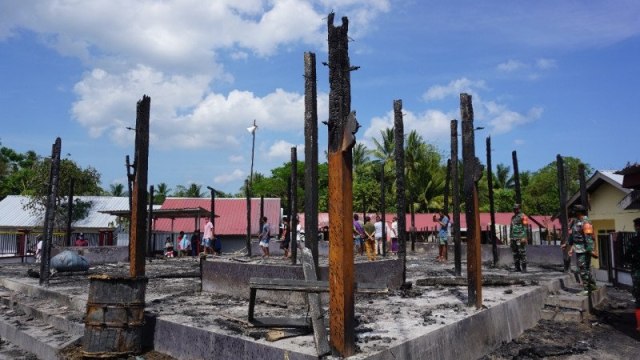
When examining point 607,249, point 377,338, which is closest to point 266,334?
point 377,338

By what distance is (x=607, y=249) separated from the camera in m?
14.8

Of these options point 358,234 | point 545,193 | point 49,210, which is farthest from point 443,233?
point 545,193

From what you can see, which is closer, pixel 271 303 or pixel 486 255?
pixel 271 303

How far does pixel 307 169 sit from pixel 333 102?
12.0 feet

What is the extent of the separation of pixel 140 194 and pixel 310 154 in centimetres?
296

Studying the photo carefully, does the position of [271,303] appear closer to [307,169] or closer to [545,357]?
[307,169]

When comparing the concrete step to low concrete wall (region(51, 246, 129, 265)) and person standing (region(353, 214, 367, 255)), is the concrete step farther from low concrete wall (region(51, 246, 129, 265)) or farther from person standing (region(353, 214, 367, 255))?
person standing (region(353, 214, 367, 255))

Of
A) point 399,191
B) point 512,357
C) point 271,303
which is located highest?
point 399,191

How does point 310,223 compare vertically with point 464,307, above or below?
above

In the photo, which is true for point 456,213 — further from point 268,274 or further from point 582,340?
point 268,274

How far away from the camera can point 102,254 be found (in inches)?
727

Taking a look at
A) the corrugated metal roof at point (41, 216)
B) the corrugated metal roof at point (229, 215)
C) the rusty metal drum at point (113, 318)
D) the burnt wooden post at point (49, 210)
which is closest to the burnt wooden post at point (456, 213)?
the rusty metal drum at point (113, 318)

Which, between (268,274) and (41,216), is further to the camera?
(41,216)

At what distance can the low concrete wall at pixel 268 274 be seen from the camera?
8.05 metres
